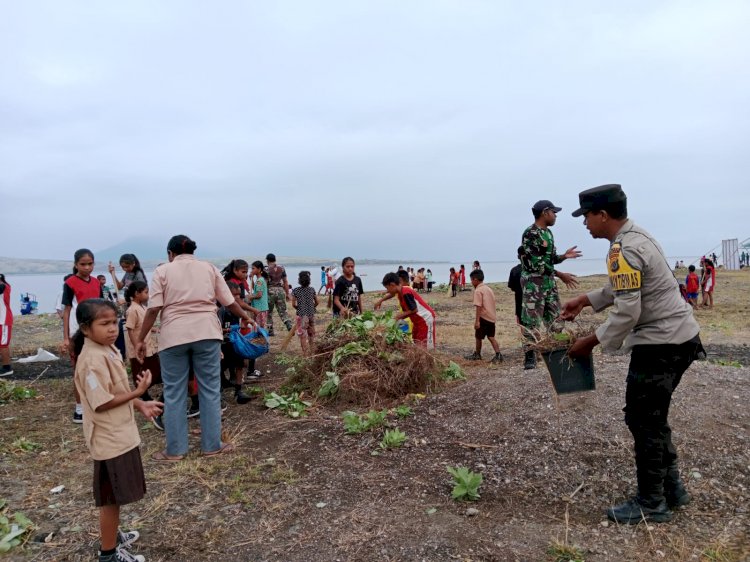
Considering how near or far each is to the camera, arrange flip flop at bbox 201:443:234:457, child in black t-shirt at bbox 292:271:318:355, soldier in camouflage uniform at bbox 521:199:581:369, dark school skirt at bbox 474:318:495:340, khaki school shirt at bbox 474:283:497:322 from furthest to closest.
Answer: child in black t-shirt at bbox 292:271:318:355 → dark school skirt at bbox 474:318:495:340 → khaki school shirt at bbox 474:283:497:322 → soldier in camouflage uniform at bbox 521:199:581:369 → flip flop at bbox 201:443:234:457

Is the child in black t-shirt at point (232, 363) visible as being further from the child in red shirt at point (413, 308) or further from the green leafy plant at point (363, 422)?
the child in red shirt at point (413, 308)

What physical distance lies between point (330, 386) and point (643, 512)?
3710 millimetres

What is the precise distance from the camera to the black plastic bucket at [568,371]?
11.6 feet

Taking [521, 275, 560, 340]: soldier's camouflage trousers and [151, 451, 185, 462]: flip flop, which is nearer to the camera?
[151, 451, 185, 462]: flip flop

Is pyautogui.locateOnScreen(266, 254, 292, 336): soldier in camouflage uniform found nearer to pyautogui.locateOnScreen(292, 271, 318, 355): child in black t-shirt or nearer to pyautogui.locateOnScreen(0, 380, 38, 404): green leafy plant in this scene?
pyautogui.locateOnScreen(292, 271, 318, 355): child in black t-shirt

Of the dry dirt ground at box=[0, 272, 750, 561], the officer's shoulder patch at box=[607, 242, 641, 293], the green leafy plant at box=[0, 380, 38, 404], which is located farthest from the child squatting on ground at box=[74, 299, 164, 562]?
the green leafy plant at box=[0, 380, 38, 404]

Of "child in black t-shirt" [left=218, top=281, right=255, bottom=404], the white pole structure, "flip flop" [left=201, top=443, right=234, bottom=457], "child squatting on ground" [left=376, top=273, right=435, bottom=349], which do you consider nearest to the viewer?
"flip flop" [left=201, top=443, right=234, bottom=457]

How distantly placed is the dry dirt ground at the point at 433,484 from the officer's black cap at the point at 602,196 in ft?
6.29

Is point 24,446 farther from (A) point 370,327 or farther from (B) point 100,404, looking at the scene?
(A) point 370,327

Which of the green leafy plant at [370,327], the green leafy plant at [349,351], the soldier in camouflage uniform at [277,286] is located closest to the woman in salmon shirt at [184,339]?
the green leafy plant at [349,351]

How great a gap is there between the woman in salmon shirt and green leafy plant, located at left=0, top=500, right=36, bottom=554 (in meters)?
1.21

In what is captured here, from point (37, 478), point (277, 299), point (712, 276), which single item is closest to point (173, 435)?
point (37, 478)

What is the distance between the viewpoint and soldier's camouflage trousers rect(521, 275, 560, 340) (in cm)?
619

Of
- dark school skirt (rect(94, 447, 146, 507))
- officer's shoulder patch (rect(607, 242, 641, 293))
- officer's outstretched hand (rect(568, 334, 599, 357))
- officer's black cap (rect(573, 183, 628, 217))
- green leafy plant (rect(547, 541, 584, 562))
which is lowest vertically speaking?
green leafy plant (rect(547, 541, 584, 562))
